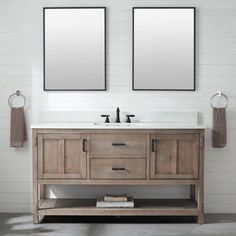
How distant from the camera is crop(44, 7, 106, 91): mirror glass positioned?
5176 mm

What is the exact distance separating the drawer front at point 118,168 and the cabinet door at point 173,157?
109 millimetres

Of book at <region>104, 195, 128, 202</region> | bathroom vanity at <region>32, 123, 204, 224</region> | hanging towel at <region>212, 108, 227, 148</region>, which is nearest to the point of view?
bathroom vanity at <region>32, 123, 204, 224</region>

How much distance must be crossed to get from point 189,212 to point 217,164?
0.69 metres

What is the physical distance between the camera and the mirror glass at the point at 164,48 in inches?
203

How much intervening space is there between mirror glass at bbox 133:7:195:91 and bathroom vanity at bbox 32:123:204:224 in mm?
660

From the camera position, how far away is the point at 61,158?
4.75 meters

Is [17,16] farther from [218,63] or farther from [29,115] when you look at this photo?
[218,63]

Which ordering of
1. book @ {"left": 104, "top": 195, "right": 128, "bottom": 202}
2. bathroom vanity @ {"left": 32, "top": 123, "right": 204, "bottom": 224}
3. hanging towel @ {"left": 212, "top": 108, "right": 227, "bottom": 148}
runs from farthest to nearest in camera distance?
hanging towel @ {"left": 212, "top": 108, "right": 227, "bottom": 148} < book @ {"left": 104, "top": 195, "right": 128, "bottom": 202} < bathroom vanity @ {"left": 32, "top": 123, "right": 204, "bottom": 224}

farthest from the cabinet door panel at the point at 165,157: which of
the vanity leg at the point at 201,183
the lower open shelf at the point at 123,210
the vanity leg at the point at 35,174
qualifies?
the vanity leg at the point at 35,174

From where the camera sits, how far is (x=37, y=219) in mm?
4816

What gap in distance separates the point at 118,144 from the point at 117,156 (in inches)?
4.3

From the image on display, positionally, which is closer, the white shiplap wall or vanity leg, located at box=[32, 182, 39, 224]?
vanity leg, located at box=[32, 182, 39, 224]

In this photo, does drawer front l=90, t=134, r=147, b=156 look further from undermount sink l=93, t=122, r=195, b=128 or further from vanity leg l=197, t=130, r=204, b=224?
vanity leg l=197, t=130, r=204, b=224

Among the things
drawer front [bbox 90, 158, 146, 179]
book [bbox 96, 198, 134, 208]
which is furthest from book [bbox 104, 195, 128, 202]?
drawer front [bbox 90, 158, 146, 179]
